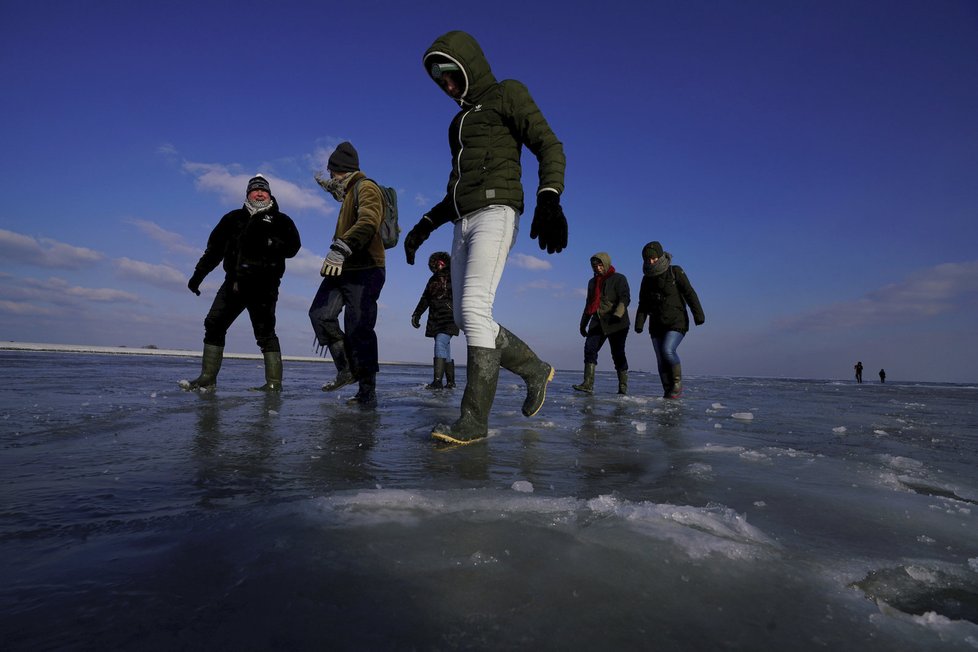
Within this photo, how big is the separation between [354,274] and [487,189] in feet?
6.73

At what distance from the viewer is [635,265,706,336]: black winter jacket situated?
6285mm

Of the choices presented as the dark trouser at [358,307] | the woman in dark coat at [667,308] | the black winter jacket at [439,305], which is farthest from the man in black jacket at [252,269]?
the woman in dark coat at [667,308]

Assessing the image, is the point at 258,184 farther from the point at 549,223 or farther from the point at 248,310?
the point at 549,223

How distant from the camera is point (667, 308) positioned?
632cm

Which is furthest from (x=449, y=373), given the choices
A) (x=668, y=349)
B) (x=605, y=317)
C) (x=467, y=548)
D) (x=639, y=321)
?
(x=467, y=548)

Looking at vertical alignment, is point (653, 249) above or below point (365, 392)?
above

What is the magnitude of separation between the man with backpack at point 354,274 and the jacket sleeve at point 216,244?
3.78ft

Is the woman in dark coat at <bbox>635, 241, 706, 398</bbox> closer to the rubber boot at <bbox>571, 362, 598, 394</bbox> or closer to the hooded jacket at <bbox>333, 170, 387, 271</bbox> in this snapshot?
the rubber boot at <bbox>571, 362, 598, 394</bbox>

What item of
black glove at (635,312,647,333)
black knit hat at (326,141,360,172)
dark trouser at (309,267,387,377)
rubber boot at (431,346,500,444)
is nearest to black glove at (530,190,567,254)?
rubber boot at (431,346,500,444)

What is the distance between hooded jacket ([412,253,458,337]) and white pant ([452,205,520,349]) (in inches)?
175

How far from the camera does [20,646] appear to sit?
0.63m

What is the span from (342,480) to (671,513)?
985 mm

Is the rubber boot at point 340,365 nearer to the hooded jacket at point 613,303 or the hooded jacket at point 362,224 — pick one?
the hooded jacket at point 362,224

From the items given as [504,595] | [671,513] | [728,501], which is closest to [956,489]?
[728,501]
